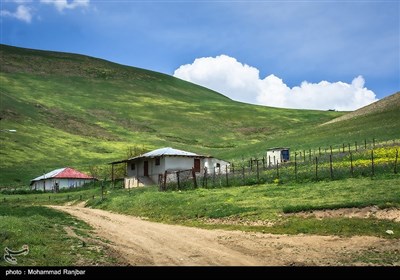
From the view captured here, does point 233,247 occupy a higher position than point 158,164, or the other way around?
point 158,164

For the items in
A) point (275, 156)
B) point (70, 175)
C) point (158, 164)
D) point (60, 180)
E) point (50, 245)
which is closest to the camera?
point (50, 245)

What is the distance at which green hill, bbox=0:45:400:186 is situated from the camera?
99.4 metres

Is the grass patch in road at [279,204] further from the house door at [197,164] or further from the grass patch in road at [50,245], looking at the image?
the house door at [197,164]

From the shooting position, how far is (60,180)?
8425 cm

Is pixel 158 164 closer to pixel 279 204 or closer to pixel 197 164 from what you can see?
pixel 197 164

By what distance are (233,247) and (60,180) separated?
69.1 m

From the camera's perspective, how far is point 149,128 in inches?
6063

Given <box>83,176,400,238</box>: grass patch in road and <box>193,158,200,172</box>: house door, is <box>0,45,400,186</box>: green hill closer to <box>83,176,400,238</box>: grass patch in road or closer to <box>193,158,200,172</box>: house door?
<box>193,158,200,172</box>: house door

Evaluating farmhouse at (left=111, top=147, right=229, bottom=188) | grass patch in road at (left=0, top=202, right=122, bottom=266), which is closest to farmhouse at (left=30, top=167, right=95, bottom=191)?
farmhouse at (left=111, top=147, right=229, bottom=188)

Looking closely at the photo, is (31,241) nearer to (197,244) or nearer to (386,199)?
(197,244)

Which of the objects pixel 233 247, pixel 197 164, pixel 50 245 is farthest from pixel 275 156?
pixel 50 245

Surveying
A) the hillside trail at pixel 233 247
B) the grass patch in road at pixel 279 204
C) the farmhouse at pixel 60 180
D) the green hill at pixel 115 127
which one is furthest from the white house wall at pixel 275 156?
the hillside trail at pixel 233 247

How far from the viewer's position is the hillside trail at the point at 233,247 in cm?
1661
